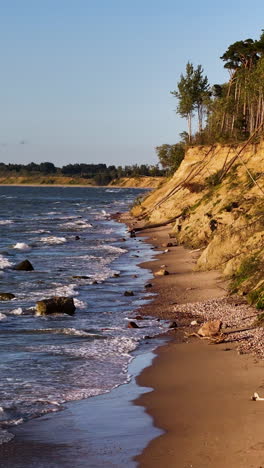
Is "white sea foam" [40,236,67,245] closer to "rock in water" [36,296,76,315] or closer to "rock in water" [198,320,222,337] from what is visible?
"rock in water" [36,296,76,315]

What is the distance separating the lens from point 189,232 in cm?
4300

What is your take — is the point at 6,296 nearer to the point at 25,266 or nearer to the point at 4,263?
the point at 25,266

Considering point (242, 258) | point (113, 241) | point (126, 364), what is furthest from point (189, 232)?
point (126, 364)

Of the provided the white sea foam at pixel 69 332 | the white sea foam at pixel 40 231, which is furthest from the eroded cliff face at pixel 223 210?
the white sea foam at pixel 40 231

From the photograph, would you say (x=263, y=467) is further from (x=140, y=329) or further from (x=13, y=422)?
(x=140, y=329)

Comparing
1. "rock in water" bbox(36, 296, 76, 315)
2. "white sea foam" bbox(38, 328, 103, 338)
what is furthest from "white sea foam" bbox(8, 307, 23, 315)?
"white sea foam" bbox(38, 328, 103, 338)

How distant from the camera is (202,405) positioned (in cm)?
1261

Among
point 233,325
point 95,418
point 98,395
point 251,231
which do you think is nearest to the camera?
point 95,418

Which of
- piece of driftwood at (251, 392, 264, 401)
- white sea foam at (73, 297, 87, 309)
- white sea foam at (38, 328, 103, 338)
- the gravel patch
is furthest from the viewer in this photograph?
white sea foam at (73, 297, 87, 309)

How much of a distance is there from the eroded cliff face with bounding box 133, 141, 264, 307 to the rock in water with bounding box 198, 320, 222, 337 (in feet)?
7.54

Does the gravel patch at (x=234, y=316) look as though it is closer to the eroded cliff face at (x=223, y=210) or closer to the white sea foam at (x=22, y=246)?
the eroded cliff face at (x=223, y=210)

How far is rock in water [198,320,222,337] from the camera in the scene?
1792 cm

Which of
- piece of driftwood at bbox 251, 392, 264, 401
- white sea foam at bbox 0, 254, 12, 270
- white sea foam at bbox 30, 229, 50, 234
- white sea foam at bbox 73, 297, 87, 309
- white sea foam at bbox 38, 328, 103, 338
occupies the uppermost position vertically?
piece of driftwood at bbox 251, 392, 264, 401

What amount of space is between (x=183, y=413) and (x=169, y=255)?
2615 cm
